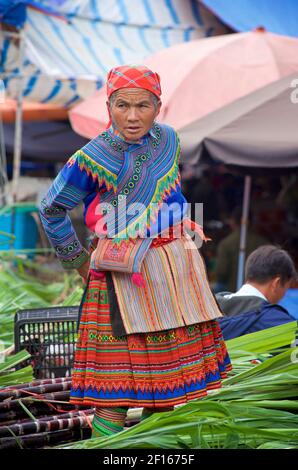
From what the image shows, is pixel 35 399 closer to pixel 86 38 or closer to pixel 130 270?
pixel 130 270

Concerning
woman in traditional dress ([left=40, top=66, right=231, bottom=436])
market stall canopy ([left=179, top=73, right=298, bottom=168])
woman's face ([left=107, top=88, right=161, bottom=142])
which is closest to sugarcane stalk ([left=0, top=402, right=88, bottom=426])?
woman in traditional dress ([left=40, top=66, right=231, bottom=436])

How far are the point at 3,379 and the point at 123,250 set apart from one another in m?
1.04

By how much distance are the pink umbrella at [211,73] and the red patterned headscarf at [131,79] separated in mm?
3760

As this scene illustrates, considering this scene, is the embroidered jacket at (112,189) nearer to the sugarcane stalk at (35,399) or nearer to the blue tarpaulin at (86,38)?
the sugarcane stalk at (35,399)

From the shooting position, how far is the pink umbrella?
7043mm

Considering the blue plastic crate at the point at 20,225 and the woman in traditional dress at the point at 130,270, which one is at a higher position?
the blue plastic crate at the point at 20,225

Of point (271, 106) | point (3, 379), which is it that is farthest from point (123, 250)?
point (271, 106)

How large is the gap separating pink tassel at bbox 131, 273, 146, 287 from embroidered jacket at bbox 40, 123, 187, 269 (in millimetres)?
131

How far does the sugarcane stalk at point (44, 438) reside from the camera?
320cm

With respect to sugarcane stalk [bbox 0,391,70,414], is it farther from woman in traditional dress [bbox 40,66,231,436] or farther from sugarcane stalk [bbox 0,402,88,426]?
woman in traditional dress [bbox 40,66,231,436]

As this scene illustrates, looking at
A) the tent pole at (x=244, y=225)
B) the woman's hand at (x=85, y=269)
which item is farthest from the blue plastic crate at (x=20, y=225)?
the woman's hand at (x=85, y=269)

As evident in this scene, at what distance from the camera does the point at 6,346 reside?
14.6 ft

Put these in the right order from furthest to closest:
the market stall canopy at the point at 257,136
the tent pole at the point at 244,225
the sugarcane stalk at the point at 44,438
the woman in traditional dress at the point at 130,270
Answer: the tent pole at the point at 244,225 → the market stall canopy at the point at 257,136 → the sugarcane stalk at the point at 44,438 → the woman in traditional dress at the point at 130,270

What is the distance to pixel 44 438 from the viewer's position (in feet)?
10.8
